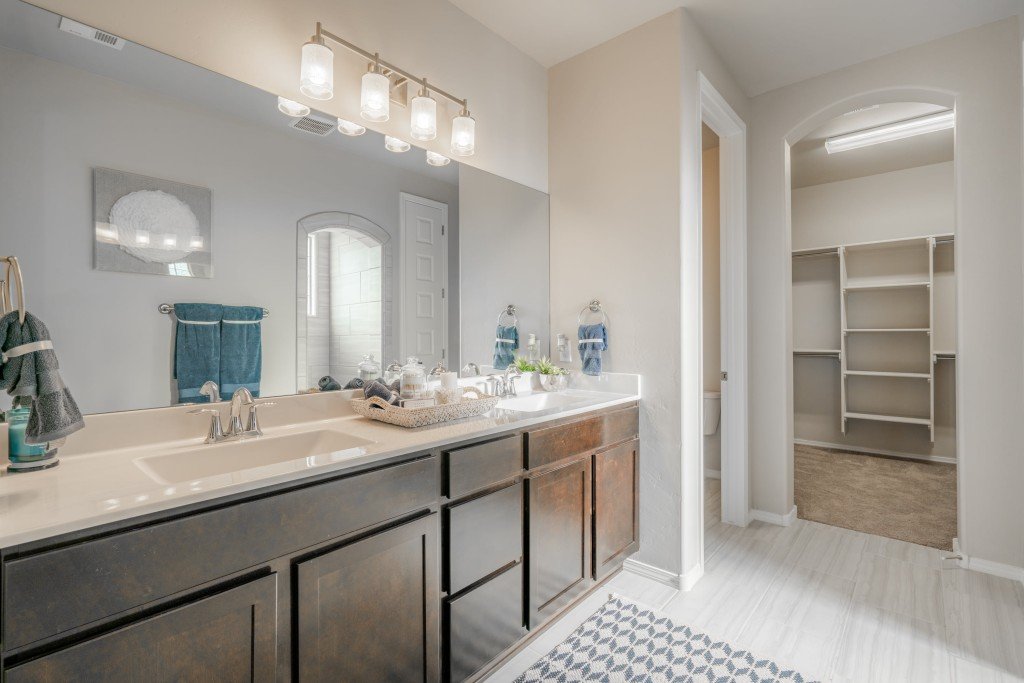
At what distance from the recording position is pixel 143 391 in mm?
1353

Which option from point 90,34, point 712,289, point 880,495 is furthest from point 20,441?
point 880,495

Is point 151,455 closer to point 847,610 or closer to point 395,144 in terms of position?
point 395,144

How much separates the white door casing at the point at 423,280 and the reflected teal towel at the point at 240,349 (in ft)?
1.82

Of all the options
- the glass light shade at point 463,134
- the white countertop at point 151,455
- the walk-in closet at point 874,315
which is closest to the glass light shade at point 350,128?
the glass light shade at point 463,134

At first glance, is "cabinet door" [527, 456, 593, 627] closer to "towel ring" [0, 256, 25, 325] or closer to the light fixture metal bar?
"towel ring" [0, 256, 25, 325]

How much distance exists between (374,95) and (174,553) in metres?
1.53

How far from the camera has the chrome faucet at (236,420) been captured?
55.3 inches

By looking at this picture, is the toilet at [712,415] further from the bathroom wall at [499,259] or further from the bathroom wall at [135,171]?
the bathroom wall at [135,171]

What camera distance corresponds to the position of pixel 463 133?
2096 millimetres

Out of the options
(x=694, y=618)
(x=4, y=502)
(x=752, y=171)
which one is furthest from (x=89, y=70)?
(x=752, y=171)

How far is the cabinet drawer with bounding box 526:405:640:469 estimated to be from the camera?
1.78 metres

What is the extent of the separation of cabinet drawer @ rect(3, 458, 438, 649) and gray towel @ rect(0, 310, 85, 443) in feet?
1.05

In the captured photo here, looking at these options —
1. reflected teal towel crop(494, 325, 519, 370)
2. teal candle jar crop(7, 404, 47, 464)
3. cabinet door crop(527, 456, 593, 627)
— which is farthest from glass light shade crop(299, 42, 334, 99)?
cabinet door crop(527, 456, 593, 627)

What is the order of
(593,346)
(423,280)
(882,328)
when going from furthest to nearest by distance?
1. (882,328)
2. (593,346)
3. (423,280)
